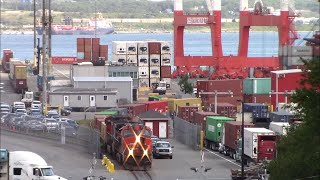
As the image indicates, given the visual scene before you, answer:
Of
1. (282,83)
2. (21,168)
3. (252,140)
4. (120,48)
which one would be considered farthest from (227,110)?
(120,48)

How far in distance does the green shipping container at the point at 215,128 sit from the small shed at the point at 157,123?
2.58 m

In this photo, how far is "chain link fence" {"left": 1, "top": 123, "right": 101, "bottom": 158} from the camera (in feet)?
149

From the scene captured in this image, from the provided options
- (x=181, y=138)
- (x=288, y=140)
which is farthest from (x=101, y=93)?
(x=288, y=140)

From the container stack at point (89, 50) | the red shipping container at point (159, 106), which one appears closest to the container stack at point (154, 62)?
the container stack at point (89, 50)

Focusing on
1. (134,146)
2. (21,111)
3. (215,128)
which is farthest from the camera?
(21,111)

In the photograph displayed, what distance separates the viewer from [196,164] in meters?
41.1

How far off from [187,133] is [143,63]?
33.0 m

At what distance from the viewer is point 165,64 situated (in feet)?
271

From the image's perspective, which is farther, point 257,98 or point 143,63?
point 143,63

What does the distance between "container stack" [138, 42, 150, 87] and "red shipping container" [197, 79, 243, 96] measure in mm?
17229

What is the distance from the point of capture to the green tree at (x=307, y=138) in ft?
74.9

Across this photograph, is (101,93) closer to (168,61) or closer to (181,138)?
(181,138)

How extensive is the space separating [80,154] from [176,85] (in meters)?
40.0

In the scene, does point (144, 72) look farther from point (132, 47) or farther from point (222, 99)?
point (222, 99)
